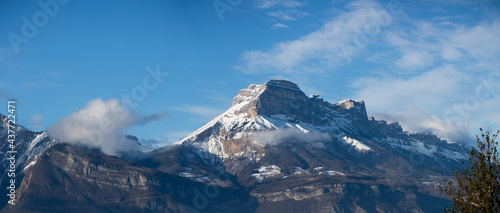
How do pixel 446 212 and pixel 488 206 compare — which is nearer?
pixel 488 206

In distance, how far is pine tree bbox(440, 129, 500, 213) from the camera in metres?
66.2

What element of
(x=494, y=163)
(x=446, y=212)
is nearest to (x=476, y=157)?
(x=494, y=163)

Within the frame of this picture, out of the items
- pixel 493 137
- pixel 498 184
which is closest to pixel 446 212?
pixel 498 184

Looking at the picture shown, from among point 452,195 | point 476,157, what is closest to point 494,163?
point 476,157

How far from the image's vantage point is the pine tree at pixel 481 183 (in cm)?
6619

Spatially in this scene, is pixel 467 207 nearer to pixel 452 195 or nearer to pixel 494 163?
pixel 452 195

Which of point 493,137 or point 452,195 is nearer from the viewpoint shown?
point 493,137

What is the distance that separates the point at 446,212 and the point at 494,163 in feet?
31.2

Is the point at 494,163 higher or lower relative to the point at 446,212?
higher

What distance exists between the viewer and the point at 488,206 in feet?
217

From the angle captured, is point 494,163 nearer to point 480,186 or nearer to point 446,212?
point 480,186

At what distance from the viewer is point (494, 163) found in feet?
217

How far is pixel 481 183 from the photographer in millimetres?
67750

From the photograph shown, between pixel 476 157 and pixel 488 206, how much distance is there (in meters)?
6.27
